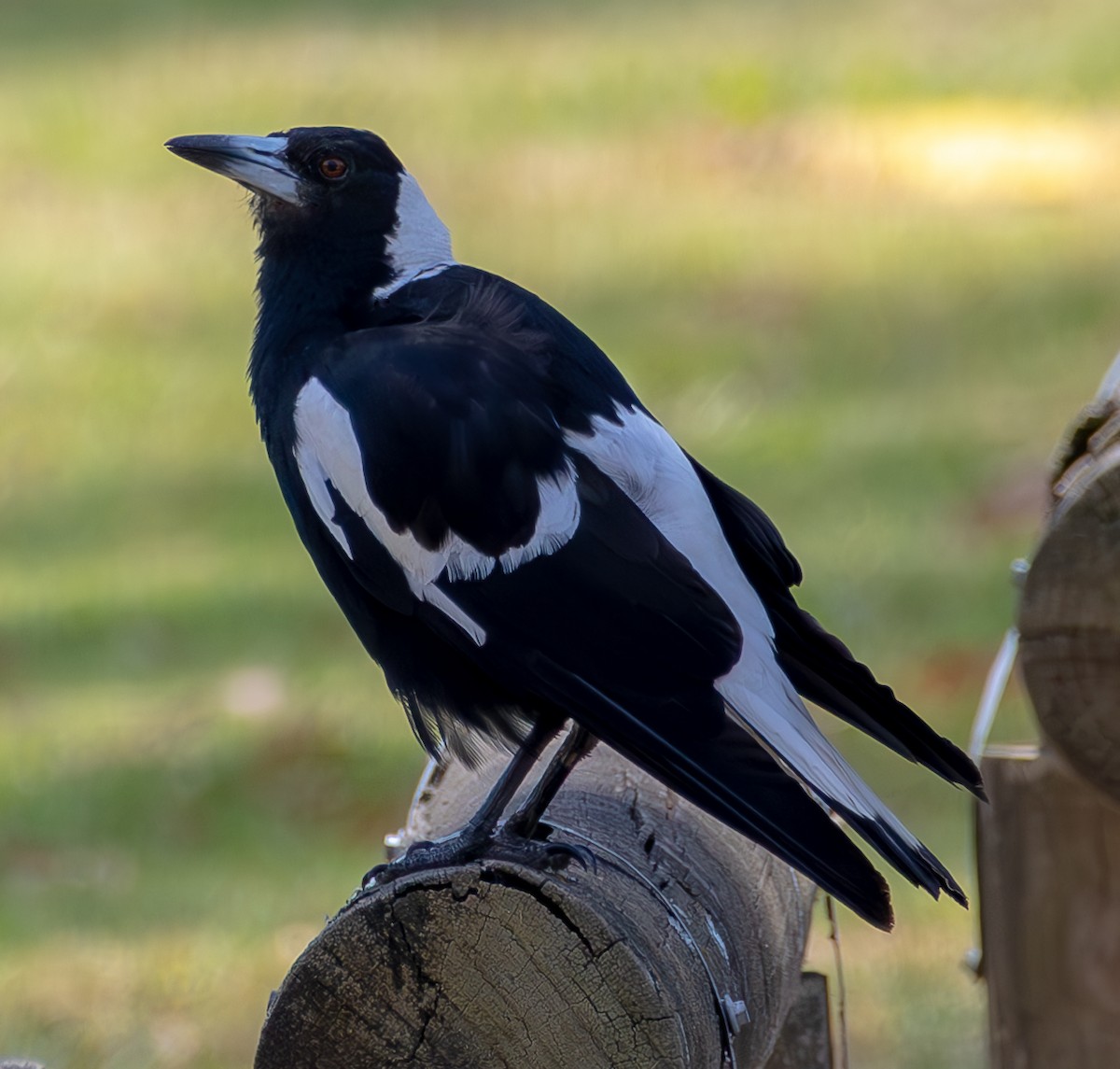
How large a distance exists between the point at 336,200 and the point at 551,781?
2.66 ft

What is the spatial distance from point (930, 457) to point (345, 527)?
4316 millimetres

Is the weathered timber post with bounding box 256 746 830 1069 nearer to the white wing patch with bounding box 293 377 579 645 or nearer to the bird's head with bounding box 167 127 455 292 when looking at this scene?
the white wing patch with bounding box 293 377 579 645

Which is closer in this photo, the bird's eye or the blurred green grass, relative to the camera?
the bird's eye

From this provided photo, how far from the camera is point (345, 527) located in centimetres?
221

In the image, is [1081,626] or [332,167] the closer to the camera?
[1081,626]

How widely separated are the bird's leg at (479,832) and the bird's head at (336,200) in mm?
612

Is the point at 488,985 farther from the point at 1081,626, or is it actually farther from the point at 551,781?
the point at 1081,626

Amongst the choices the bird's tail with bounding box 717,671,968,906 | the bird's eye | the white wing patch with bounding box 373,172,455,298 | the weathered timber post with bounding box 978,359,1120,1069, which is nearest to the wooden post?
the weathered timber post with bounding box 978,359,1120,1069

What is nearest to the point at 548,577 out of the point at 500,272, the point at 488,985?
the point at 488,985

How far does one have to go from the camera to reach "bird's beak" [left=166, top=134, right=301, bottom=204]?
248 centimetres

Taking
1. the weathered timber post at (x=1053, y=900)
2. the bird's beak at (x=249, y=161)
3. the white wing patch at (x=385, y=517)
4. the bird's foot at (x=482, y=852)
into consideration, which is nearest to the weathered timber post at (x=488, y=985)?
the bird's foot at (x=482, y=852)

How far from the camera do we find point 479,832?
2.14 metres

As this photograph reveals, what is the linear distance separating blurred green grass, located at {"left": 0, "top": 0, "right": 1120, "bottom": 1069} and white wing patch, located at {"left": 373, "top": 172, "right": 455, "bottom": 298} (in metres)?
1.74

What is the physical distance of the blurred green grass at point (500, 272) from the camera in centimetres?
437
